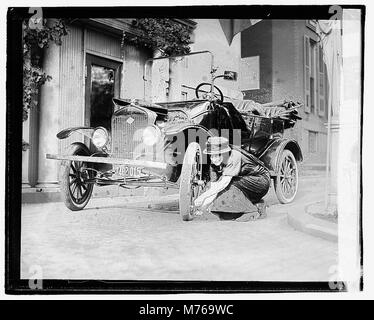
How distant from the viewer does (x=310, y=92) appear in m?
2.58

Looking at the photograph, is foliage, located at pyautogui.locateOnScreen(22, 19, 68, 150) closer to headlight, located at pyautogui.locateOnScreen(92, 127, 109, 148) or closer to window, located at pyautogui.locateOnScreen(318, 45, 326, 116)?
headlight, located at pyautogui.locateOnScreen(92, 127, 109, 148)

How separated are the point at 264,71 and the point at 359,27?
625 mm

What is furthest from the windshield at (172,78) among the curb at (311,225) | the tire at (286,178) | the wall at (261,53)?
the curb at (311,225)

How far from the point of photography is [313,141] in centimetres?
259

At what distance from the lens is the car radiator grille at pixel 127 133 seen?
2688 mm

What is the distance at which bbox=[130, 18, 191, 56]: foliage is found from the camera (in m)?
2.55

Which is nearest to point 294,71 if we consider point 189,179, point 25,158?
point 189,179

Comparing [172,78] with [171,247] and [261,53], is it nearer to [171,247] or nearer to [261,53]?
[261,53]

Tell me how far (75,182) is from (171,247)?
0.79 metres

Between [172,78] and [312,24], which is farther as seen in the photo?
[172,78]
